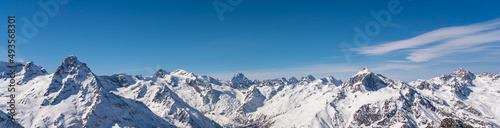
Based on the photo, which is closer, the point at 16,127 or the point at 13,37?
the point at 13,37

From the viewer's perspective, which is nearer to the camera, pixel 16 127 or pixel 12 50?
pixel 12 50

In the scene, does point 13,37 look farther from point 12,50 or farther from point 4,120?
point 4,120

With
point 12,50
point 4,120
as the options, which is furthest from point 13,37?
point 4,120

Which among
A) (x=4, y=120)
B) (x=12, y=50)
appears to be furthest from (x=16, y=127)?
(x=12, y=50)

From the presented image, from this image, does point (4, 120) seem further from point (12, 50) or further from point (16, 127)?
point (12, 50)

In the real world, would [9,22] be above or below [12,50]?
above

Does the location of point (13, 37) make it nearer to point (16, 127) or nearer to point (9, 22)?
point (9, 22)

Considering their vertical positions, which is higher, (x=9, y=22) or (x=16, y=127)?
(x=9, y=22)
